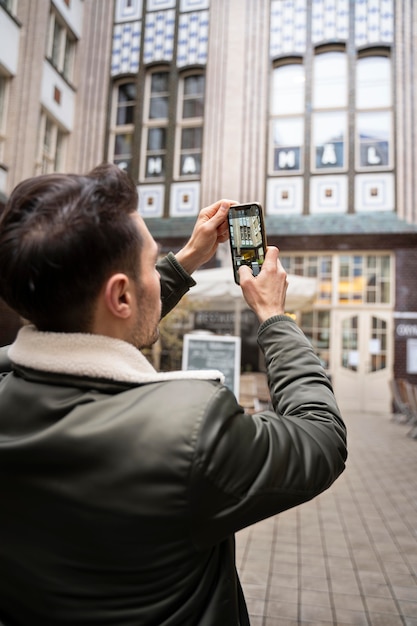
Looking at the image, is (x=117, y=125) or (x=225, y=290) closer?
(x=225, y=290)

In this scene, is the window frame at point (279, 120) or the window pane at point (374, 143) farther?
the window pane at point (374, 143)

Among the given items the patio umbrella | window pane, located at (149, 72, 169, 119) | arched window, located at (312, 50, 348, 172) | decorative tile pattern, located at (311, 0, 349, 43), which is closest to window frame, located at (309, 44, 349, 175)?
arched window, located at (312, 50, 348, 172)

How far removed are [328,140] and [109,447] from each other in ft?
20.3

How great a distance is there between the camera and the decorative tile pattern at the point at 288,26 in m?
6.01

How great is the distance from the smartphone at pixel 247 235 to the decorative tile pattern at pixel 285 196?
213 inches

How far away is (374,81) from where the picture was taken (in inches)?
248

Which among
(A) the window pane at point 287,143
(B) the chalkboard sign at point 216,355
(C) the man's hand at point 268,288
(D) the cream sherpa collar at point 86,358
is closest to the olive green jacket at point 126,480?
(D) the cream sherpa collar at point 86,358

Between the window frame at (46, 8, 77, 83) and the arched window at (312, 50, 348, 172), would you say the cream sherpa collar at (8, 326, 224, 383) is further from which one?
the arched window at (312, 50, 348, 172)

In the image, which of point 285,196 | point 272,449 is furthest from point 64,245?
point 285,196

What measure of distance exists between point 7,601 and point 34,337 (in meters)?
0.33

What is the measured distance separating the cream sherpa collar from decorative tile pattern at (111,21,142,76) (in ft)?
21.3

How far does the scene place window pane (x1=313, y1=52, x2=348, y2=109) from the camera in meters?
6.13

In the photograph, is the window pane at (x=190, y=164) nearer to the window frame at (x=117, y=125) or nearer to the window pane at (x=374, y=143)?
the window frame at (x=117, y=125)

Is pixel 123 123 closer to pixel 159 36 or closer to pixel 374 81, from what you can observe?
pixel 159 36
